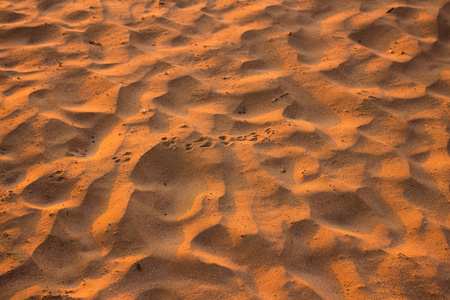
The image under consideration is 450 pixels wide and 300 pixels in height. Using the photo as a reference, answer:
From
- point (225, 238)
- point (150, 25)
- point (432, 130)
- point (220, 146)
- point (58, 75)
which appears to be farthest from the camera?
point (150, 25)

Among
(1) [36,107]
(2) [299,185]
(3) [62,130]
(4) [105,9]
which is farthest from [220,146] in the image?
(4) [105,9]

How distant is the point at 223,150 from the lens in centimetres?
246

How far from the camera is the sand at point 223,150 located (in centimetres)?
201

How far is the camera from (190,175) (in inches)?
93.6

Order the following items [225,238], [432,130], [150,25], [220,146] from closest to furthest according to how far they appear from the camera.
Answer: [225,238], [220,146], [432,130], [150,25]

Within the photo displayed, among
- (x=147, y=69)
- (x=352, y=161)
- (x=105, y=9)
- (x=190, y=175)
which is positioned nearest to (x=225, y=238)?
(x=190, y=175)

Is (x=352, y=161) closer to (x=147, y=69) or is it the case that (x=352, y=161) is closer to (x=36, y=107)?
(x=147, y=69)

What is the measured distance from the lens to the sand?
6.61 ft

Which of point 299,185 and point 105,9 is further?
point 105,9

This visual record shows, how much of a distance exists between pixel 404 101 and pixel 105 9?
2.55 metres

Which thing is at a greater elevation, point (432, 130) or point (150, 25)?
point (150, 25)

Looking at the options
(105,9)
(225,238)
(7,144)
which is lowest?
(225,238)

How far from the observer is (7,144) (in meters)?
2.46

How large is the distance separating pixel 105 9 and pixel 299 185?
2343 millimetres
